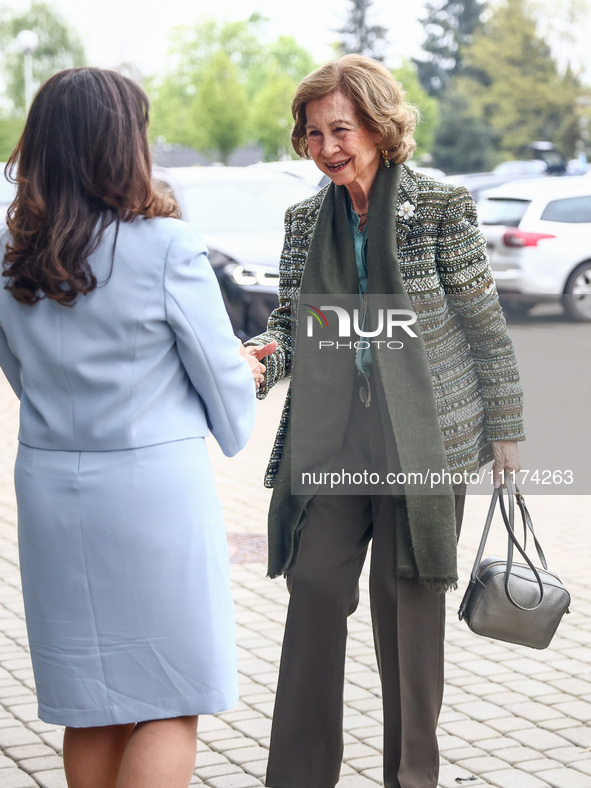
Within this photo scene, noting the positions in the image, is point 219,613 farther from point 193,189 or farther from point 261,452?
point 193,189

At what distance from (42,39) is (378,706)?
80.5 metres

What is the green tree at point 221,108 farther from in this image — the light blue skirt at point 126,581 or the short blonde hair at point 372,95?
the light blue skirt at point 126,581

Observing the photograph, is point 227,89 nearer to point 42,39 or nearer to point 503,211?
point 42,39

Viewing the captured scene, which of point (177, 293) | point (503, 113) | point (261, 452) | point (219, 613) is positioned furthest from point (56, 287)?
point (503, 113)

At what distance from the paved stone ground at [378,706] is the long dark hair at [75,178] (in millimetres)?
1844

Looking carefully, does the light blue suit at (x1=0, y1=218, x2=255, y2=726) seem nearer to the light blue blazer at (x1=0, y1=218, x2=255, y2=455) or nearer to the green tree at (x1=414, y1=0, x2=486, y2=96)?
the light blue blazer at (x1=0, y1=218, x2=255, y2=455)

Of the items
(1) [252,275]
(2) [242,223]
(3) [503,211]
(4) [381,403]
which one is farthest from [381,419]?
(3) [503,211]

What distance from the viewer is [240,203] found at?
13016 millimetres

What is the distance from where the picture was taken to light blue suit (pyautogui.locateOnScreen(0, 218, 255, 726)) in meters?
2.32

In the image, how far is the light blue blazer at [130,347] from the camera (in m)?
2.30

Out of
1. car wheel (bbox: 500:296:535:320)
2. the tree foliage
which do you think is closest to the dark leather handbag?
car wheel (bbox: 500:296:535:320)

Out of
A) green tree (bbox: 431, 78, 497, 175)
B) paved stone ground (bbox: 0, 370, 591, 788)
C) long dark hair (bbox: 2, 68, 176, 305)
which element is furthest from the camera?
green tree (bbox: 431, 78, 497, 175)

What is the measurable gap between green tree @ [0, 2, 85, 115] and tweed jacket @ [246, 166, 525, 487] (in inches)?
3093

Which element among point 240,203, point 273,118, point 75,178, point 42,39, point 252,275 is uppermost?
point 42,39
